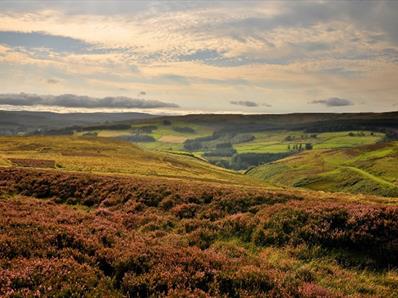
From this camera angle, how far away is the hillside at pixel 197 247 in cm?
1028

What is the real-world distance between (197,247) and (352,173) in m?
151

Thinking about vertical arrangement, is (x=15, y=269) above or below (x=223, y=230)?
above

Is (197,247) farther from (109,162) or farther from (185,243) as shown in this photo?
(109,162)

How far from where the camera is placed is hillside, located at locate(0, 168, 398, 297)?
10.3m

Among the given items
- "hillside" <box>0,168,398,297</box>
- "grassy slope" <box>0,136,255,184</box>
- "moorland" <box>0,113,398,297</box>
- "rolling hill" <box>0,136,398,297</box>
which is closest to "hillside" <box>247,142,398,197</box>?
"grassy slope" <box>0,136,255,184</box>

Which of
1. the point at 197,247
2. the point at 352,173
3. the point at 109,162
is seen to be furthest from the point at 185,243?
the point at 352,173

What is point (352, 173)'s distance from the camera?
153500mm

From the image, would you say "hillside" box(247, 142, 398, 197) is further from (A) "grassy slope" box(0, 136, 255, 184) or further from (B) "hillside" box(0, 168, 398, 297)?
(B) "hillside" box(0, 168, 398, 297)

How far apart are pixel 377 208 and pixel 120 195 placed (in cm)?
1775

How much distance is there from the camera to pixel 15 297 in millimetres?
8727

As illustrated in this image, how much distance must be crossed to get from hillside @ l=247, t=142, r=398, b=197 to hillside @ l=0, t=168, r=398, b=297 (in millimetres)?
111188

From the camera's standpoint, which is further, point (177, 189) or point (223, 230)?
point (177, 189)

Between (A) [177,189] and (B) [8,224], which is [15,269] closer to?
(B) [8,224]

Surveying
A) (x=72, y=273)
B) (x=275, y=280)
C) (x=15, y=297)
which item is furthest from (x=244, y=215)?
(x=15, y=297)
